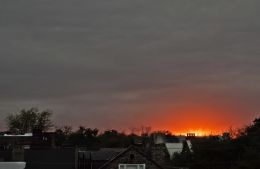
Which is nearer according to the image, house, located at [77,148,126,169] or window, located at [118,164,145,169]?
window, located at [118,164,145,169]

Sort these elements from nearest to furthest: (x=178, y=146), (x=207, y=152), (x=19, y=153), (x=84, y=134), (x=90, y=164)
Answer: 1. (x=19, y=153)
2. (x=90, y=164)
3. (x=207, y=152)
4. (x=178, y=146)
5. (x=84, y=134)

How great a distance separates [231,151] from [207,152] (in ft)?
13.4

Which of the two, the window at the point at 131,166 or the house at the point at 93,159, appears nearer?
the window at the point at 131,166

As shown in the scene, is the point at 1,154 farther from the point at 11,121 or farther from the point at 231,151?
the point at 11,121

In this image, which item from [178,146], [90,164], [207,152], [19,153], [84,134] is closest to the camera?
[19,153]

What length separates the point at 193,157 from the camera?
8056 cm

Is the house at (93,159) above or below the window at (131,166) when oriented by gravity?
above

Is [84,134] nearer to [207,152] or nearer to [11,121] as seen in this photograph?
[11,121]

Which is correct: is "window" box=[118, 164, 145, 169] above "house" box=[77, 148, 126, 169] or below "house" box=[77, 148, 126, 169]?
below

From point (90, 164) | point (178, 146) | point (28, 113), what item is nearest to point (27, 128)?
point (28, 113)

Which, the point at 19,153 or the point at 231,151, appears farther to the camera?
the point at 231,151

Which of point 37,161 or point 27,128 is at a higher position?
point 27,128

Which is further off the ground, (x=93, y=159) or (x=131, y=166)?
(x=93, y=159)

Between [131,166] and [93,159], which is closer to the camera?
[131,166]
